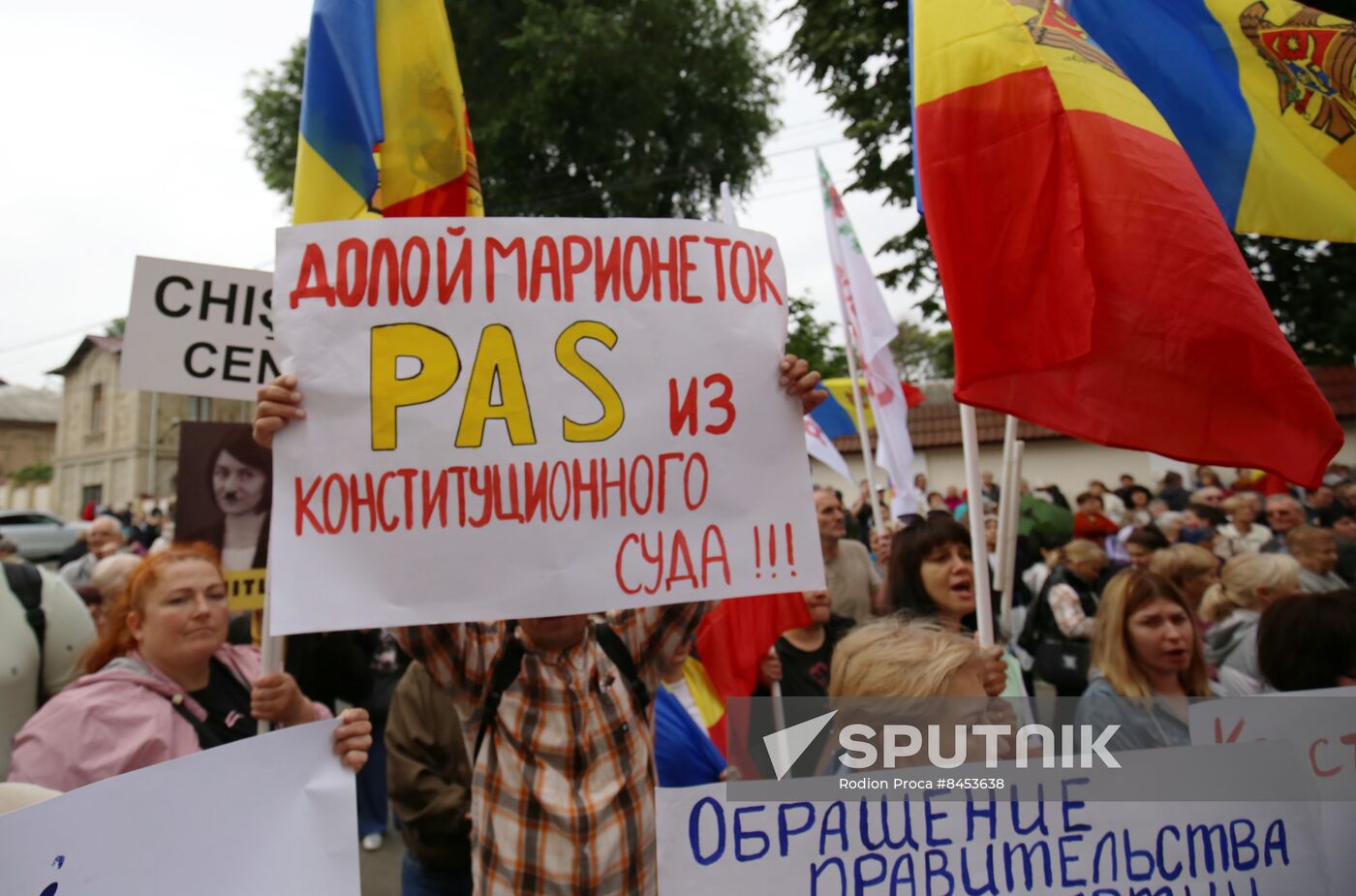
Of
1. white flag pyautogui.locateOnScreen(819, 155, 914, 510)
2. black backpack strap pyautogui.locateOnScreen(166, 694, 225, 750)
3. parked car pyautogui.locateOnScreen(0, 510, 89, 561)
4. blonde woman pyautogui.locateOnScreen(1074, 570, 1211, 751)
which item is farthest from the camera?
parked car pyautogui.locateOnScreen(0, 510, 89, 561)

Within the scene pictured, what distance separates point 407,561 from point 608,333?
2.00 ft

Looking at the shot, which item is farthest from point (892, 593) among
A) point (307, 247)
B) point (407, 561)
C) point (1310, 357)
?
point (1310, 357)

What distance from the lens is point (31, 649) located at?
298cm

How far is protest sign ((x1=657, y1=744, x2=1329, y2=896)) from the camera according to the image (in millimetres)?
1722

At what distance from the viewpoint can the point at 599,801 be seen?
2123mm

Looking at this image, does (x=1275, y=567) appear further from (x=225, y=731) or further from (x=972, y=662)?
(x=225, y=731)

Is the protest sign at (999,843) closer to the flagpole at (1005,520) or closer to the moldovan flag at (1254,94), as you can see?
the flagpole at (1005,520)

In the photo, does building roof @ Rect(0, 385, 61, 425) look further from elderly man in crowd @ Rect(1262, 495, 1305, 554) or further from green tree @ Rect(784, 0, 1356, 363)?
elderly man in crowd @ Rect(1262, 495, 1305, 554)

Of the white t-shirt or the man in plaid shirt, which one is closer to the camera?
the man in plaid shirt

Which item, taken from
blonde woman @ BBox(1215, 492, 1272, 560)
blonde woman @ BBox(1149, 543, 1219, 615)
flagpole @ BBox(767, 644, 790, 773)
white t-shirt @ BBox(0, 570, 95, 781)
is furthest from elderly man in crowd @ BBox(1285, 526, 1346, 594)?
white t-shirt @ BBox(0, 570, 95, 781)

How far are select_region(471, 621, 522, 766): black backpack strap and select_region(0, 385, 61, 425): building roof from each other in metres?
54.9

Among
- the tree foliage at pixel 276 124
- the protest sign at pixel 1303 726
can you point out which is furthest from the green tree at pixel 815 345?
the protest sign at pixel 1303 726

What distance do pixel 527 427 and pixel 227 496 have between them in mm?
2449

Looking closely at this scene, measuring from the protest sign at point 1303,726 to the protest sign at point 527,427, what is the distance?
91 centimetres
